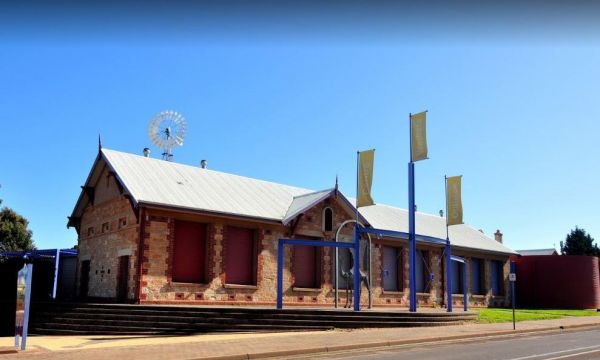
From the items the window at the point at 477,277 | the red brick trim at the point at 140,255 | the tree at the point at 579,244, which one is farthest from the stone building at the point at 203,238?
the tree at the point at 579,244

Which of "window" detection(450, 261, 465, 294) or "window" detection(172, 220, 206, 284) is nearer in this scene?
"window" detection(172, 220, 206, 284)

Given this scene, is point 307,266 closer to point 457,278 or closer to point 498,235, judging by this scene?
point 457,278

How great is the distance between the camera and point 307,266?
2706 cm

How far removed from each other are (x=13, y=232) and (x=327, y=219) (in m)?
32.2

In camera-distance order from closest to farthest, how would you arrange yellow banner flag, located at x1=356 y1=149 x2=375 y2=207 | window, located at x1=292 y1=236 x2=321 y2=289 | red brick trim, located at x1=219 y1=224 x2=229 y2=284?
yellow banner flag, located at x1=356 y1=149 x2=375 y2=207 → red brick trim, located at x1=219 y1=224 x2=229 y2=284 → window, located at x1=292 y1=236 x2=321 y2=289

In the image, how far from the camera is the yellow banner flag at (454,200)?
26031mm

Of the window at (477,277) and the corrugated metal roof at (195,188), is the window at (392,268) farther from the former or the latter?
the window at (477,277)

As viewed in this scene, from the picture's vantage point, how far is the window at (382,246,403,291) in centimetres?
3102

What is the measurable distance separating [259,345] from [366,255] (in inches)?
605

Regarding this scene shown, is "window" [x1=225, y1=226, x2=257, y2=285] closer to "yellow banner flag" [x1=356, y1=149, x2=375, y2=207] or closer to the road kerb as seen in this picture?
"yellow banner flag" [x1=356, y1=149, x2=375, y2=207]

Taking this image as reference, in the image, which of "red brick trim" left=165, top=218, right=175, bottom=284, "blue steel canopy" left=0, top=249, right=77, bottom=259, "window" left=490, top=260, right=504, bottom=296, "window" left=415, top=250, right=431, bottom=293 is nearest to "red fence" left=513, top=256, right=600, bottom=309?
"window" left=490, top=260, right=504, bottom=296

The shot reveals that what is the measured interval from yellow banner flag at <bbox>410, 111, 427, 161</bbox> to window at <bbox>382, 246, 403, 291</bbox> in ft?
30.8

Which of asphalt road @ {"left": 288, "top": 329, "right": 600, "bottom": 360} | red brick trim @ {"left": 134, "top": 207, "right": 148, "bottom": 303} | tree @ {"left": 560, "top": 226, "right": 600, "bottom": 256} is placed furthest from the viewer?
tree @ {"left": 560, "top": 226, "right": 600, "bottom": 256}

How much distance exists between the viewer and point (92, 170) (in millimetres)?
26359
